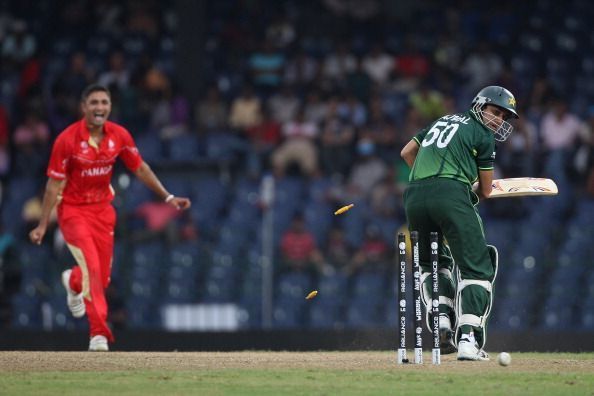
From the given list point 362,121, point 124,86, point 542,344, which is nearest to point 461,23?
point 362,121

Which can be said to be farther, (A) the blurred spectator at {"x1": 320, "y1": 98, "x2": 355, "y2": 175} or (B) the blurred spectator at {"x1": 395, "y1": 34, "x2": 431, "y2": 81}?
(B) the blurred spectator at {"x1": 395, "y1": 34, "x2": 431, "y2": 81}

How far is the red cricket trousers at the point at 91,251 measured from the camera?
14.0 m

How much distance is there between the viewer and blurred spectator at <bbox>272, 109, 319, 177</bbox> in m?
22.3

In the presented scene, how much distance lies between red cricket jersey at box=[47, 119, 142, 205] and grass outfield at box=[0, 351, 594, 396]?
1.71 metres

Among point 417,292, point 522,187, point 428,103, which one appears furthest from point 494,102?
point 428,103

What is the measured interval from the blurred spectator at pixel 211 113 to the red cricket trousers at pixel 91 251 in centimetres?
937

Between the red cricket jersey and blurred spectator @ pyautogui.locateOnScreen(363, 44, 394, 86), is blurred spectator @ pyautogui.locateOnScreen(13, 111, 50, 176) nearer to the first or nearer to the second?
blurred spectator @ pyautogui.locateOnScreen(363, 44, 394, 86)

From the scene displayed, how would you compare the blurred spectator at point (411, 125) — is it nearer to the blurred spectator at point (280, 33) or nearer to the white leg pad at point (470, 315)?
the blurred spectator at point (280, 33)

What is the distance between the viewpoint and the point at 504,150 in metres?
21.7


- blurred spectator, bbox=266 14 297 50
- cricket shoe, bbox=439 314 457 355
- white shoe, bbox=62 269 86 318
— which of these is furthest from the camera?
blurred spectator, bbox=266 14 297 50

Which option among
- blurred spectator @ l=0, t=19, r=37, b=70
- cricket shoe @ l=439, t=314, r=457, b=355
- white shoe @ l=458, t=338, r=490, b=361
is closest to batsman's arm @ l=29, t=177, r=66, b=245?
cricket shoe @ l=439, t=314, r=457, b=355

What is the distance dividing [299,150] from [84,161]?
28.8 feet

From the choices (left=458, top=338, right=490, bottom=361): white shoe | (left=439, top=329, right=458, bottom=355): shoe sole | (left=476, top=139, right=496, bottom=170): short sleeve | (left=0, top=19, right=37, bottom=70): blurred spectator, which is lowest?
(left=458, top=338, right=490, bottom=361): white shoe

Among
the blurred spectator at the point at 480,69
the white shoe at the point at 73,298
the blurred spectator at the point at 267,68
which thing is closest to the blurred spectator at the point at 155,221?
the blurred spectator at the point at 267,68
